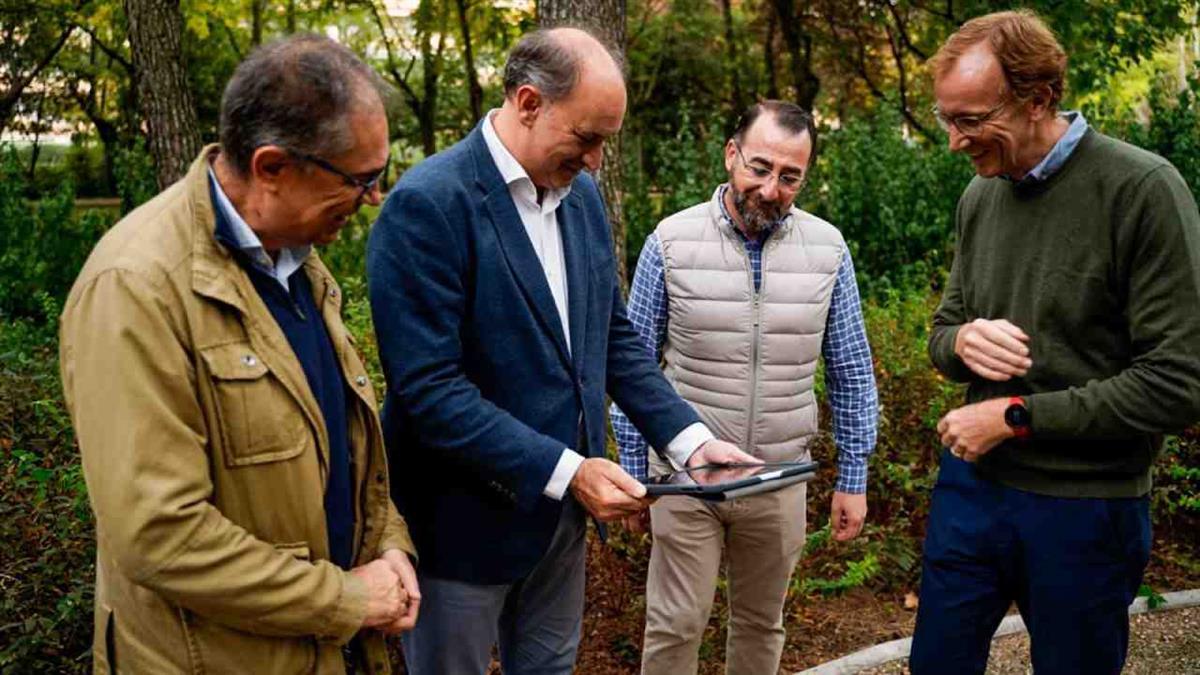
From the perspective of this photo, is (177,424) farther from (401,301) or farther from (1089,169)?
(1089,169)

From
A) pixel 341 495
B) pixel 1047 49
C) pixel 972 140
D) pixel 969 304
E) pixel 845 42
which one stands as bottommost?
pixel 341 495

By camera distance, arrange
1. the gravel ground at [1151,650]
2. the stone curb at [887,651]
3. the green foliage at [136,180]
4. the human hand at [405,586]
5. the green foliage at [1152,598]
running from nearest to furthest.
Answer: the human hand at [405,586]
the stone curb at [887,651]
the gravel ground at [1151,650]
the green foliage at [1152,598]
the green foliage at [136,180]

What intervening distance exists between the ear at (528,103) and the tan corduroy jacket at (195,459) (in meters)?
0.81

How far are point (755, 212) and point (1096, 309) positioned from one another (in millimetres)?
1119

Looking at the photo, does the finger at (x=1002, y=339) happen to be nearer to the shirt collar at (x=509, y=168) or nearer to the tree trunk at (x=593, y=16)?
the shirt collar at (x=509, y=168)

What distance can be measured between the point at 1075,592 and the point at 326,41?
2309mm

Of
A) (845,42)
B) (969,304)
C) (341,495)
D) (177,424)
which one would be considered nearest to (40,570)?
(341,495)

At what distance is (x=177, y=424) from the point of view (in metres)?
2.00

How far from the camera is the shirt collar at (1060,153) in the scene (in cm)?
299

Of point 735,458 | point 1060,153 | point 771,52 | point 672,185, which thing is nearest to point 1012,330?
point 1060,153

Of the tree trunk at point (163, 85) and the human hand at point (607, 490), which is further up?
the tree trunk at point (163, 85)

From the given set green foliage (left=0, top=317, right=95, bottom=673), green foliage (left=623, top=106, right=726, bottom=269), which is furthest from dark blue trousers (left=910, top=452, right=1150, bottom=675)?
green foliage (left=623, top=106, right=726, bottom=269)

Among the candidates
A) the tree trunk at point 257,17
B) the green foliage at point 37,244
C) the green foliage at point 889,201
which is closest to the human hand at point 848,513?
the green foliage at point 889,201

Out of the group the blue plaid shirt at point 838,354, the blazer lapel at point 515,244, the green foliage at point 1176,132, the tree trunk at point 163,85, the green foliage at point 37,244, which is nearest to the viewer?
the blazer lapel at point 515,244
